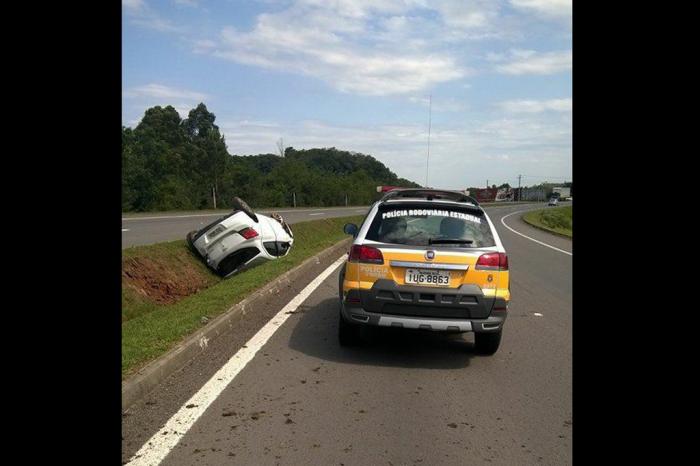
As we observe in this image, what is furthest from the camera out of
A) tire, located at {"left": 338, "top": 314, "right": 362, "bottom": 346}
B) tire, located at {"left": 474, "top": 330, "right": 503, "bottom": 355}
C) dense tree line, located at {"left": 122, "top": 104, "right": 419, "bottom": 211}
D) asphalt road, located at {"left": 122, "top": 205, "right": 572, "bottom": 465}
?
dense tree line, located at {"left": 122, "top": 104, "right": 419, "bottom": 211}

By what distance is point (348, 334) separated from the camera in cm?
599

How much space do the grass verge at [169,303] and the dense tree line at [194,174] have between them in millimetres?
31011

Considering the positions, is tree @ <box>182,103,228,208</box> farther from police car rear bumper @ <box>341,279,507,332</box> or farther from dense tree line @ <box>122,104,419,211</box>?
police car rear bumper @ <box>341,279,507,332</box>

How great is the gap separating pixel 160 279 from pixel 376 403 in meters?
7.89

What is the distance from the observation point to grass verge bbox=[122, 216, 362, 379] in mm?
5477

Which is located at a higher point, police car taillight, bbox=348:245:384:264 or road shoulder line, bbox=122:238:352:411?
police car taillight, bbox=348:245:384:264

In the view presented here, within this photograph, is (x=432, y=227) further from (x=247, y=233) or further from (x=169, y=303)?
(x=247, y=233)

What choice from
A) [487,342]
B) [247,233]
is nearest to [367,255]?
[487,342]

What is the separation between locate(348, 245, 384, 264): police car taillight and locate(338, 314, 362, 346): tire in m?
0.73

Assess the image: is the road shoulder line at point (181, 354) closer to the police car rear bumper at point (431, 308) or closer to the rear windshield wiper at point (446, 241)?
the police car rear bumper at point (431, 308)

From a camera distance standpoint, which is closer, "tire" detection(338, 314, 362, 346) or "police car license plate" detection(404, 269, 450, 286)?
"police car license plate" detection(404, 269, 450, 286)

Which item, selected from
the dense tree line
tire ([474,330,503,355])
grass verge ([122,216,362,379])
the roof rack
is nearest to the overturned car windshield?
the roof rack
